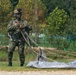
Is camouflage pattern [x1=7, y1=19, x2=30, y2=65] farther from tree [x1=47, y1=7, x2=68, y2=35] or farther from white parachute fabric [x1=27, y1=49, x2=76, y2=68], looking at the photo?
tree [x1=47, y1=7, x2=68, y2=35]

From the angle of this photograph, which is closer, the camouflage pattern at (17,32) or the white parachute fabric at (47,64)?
the white parachute fabric at (47,64)

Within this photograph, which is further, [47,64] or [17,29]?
[17,29]

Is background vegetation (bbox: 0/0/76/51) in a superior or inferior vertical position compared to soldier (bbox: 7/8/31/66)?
inferior

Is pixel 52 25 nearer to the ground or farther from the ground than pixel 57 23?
nearer to the ground

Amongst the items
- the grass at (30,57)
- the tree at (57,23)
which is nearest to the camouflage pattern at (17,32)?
the grass at (30,57)

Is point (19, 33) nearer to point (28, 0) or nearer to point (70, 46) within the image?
point (70, 46)

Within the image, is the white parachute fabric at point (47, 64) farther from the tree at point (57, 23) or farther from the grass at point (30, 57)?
the tree at point (57, 23)

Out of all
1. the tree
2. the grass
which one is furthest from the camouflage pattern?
the tree

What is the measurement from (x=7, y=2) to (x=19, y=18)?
36019 mm

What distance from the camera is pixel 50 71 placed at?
1416 cm

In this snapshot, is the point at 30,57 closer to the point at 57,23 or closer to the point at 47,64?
the point at 47,64

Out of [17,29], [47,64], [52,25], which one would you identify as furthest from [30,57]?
[52,25]

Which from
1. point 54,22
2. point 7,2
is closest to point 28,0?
point 7,2

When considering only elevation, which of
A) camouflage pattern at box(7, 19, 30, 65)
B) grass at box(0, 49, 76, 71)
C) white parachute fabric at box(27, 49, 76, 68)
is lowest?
grass at box(0, 49, 76, 71)
